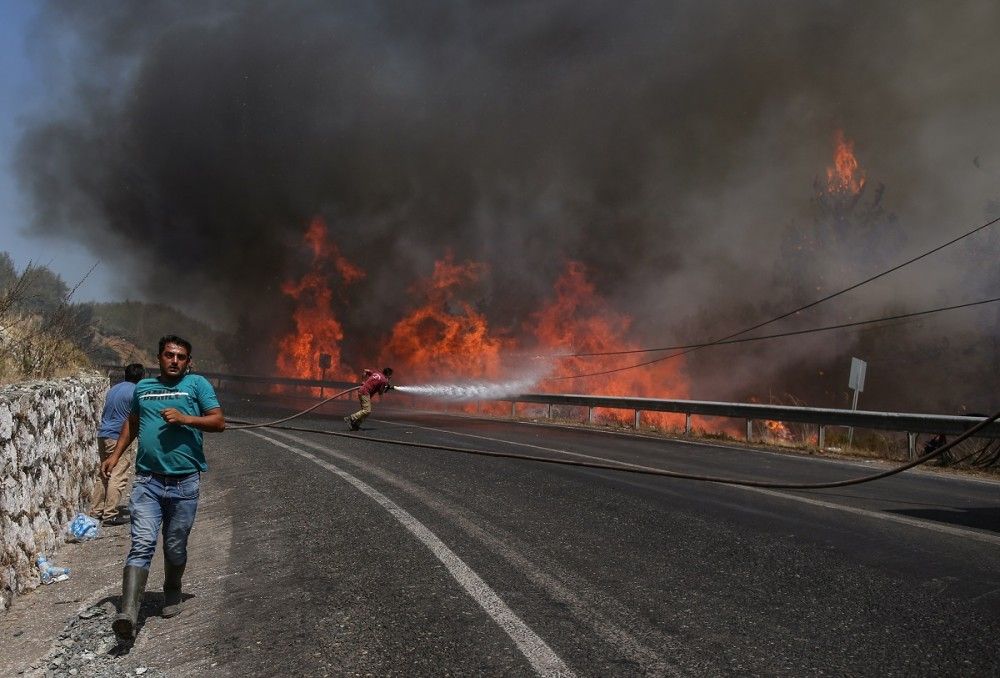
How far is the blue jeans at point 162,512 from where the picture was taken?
15.3 ft

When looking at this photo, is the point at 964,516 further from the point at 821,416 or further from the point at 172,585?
the point at 821,416

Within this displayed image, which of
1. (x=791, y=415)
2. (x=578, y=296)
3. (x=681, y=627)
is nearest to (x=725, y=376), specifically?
(x=578, y=296)

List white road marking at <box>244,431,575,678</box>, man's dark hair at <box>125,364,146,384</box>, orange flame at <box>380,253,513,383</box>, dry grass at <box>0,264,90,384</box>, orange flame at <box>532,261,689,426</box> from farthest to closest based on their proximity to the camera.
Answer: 1. orange flame at <box>380,253,513,383</box>
2. orange flame at <box>532,261,689,426</box>
3. dry grass at <box>0,264,90,384</box>
4. man's dark hair at <box>125,364,146,384</box>
5. white road marking at <box>244,431,575,678</box>

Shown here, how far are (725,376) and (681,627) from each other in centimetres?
3755

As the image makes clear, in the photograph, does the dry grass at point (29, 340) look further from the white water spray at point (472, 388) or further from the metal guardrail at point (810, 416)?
the white water spray at point (472, 388)

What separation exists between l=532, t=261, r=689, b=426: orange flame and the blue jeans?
27.5 m

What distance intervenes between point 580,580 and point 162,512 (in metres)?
2.84

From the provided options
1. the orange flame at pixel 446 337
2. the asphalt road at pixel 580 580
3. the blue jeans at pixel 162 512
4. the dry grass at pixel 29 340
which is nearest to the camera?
the asphalt road at pixel 580 580

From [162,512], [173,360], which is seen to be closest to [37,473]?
[162,512]

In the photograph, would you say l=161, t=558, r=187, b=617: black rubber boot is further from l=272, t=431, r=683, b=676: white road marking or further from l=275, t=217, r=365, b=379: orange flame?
l=275, t=217, r=365, b=379: orange flame

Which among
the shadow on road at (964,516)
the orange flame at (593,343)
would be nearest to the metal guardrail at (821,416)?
the shadow on road at (964,516)

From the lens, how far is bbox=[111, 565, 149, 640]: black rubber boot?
420 centimetres

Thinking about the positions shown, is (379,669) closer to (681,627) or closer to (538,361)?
(681,627)

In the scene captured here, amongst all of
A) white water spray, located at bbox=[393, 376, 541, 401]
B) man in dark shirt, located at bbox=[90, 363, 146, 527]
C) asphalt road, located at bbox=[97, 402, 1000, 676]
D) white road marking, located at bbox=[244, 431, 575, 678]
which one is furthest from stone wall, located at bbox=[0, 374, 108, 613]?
white water spray, located at bbox=[393, 376, 541, 401]
